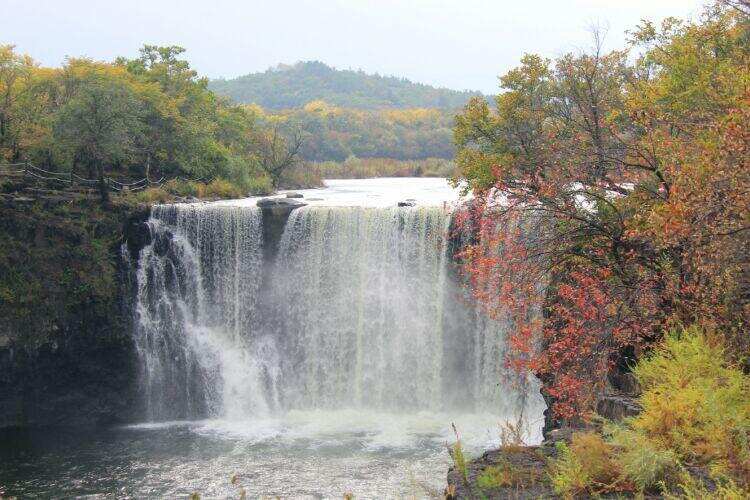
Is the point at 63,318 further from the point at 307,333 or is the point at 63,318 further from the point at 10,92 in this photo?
the point at 10,92

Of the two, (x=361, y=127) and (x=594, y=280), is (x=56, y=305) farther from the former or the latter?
(x=361, y=127)

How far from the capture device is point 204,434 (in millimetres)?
19891

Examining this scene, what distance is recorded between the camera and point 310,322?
22.3 metres

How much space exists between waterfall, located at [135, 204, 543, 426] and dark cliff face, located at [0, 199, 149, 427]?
80cm

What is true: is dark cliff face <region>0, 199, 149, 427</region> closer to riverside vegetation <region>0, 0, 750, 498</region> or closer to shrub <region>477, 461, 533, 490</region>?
riverside vegetation <region>0, 0, 750, 498</region>

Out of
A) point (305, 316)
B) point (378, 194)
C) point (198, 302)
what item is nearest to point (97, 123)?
point (198, 302)

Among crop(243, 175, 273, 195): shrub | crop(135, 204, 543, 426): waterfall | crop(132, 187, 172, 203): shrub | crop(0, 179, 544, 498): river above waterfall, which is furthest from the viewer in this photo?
crop(243, 175, 273, 195): shrub

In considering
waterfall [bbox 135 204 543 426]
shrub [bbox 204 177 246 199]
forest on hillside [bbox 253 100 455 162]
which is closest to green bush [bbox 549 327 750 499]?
waterfall [bbox 135 204 543 426]

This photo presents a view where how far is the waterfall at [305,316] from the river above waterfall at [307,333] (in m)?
0.03

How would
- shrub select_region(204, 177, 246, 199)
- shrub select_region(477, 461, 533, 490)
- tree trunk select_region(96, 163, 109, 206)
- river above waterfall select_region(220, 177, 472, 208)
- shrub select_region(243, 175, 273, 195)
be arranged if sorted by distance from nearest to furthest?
shrub select_region(477, 461, 533, 490), tree trunk select_region(96, 163, 109, 206), river above waterfall select_region(220, 177, 472, 208), shrub select_region(204, 177, 246, 199), shrub select_region(243, 175, 273, 195)

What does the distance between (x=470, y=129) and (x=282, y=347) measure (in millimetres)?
8381

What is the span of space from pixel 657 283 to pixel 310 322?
13.0 metres

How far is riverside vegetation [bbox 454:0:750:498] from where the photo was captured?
7746 millimetres

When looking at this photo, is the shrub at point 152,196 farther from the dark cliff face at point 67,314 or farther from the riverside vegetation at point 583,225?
the dark cliff face at point 67,314
